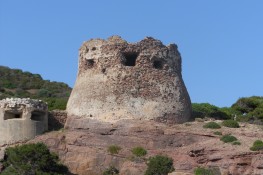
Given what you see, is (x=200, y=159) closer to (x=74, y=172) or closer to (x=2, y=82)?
(x=74, y=172)

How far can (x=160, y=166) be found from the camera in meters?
29.9

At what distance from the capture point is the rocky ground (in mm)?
29672

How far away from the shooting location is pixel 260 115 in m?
51.8

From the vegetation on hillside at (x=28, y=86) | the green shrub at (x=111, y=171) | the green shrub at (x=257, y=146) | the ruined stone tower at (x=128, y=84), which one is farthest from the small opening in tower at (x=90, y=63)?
the vegetation on hillside at (x=28, y=86)

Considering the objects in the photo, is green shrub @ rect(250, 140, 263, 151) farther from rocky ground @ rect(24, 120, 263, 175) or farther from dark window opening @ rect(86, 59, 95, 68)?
dark window opening @ rect(86, 59, 95, 68)

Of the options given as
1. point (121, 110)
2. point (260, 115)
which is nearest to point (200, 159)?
point (121, 110)

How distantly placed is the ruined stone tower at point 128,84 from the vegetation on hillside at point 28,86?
24623mm

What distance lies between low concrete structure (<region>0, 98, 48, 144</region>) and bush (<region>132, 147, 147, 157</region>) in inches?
225

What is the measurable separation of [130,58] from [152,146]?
6343 millimetres

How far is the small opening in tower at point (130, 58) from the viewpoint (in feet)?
119

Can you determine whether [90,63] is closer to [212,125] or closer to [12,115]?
[12,115]

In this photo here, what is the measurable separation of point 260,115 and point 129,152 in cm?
2237

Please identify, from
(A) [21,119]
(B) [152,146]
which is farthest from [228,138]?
(A) [21,119]

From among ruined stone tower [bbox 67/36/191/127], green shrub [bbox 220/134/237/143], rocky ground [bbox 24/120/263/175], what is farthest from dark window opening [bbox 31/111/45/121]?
green shrub [bbox 220/134/237/143]
